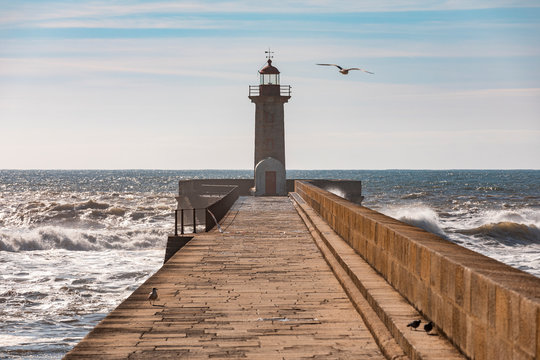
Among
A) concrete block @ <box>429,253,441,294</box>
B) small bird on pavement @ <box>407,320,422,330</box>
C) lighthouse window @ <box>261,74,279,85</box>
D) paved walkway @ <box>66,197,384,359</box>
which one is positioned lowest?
paved walkway @ <box>66,197,384,359</box>

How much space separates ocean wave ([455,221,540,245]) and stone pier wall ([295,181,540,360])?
1248 inches

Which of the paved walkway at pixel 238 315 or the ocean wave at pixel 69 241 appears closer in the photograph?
the paved walkway at pixel 238 315

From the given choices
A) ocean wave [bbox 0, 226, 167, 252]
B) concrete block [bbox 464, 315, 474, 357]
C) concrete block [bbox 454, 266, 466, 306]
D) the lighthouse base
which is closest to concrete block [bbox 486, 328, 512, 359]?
concrete block [bbox 464, 315, 474, 357]

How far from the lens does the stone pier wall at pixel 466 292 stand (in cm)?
395

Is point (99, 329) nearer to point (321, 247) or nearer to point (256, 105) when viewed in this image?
point (321, 247)

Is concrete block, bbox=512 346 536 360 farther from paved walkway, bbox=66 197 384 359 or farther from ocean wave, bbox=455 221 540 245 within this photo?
ocean wave, bbox=455 221 540 245

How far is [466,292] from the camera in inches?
197

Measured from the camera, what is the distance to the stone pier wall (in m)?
3.95

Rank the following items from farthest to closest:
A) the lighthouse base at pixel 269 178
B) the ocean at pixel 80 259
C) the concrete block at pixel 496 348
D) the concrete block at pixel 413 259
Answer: the lighthouse base at pixel 269 178 → the ocean at pixel 80 259 → the concrete block at pixel 413 259 → the concrete block at pixel 496 348

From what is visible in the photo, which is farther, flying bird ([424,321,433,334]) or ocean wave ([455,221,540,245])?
ocean wave ([455,221,540,245])

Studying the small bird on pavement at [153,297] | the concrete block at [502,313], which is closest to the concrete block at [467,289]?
the concrete block at [502,313]

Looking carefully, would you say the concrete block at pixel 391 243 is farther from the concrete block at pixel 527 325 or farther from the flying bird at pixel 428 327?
the concrete block at pixel 527 325

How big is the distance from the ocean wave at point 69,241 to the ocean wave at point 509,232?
19.4m

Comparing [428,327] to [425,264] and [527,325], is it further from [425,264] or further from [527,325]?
[527,325]
